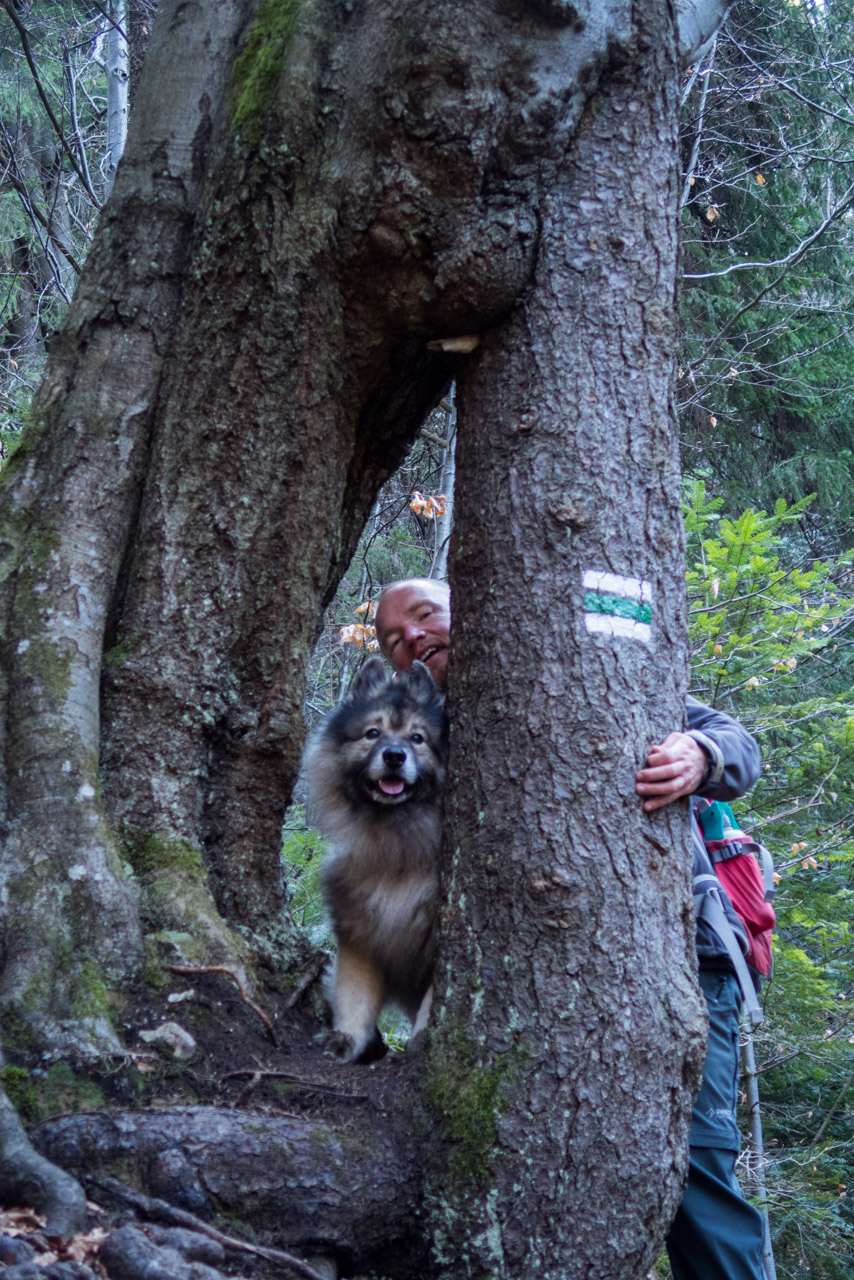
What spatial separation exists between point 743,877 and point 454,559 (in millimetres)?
1616

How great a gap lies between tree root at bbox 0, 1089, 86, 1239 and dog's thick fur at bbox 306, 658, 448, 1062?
4.73 feet

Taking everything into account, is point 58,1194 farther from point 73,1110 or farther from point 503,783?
point 503,783

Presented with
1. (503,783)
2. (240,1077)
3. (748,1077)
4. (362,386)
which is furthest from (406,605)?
(748,1077)

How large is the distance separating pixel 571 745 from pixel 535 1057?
829mm

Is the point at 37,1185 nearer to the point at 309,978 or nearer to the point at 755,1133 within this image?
the point at 309,978

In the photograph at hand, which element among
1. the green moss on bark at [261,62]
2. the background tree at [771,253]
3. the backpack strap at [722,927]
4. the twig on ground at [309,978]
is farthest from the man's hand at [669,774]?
the background tree at [771,253]

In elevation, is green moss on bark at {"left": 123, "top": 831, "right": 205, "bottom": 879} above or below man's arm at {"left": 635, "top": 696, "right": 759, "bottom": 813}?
below

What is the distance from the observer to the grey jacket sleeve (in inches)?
119

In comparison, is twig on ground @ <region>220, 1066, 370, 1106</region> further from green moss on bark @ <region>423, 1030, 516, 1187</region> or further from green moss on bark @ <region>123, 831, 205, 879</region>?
green moss on bark @ <region>123, 831, 205, 879</region>

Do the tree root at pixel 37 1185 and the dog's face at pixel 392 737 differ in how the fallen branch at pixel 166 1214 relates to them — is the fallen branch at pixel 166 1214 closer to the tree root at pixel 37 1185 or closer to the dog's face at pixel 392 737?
the tree root at pixel 37 1185

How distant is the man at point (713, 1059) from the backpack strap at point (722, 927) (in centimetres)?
2

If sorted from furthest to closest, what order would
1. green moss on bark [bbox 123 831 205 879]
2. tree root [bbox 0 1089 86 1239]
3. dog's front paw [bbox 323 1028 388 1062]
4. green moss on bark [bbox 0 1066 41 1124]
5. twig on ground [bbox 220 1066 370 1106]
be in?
dog's front paw [bbox 323 1028 388 1062] → green moss on bark [bbox 123 831 205 879] → twig on ground [bbox 220 1066 370 1106] → green moss on bark [bbox 0 1066 41 1124] → tree root [bbox 0 1089 86 1239]

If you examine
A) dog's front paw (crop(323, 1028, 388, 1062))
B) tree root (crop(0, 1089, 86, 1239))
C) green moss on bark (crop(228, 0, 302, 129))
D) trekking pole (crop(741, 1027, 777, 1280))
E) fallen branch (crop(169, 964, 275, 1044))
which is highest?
green moss on bark (crop(228, 0, 302, 129))

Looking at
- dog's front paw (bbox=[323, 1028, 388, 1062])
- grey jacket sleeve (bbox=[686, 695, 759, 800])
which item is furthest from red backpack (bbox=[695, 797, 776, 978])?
dog's front paw (bbox=[323, 1028, 388, 1062])
